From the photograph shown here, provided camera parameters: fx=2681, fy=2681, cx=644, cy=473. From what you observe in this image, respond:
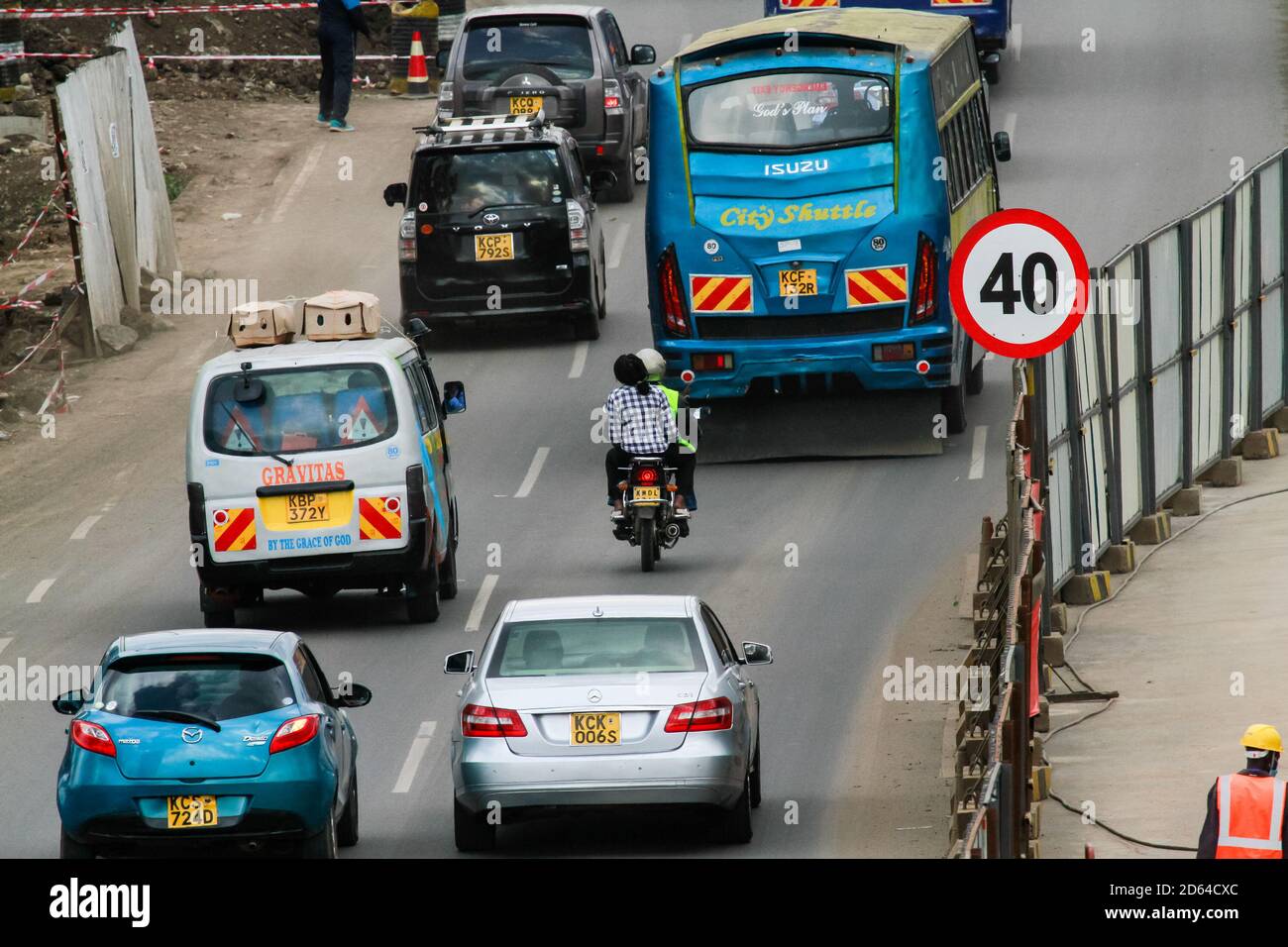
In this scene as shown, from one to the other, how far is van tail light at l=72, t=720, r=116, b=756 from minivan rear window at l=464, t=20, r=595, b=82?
21.7 metres

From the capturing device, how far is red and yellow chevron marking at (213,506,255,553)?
19531mm

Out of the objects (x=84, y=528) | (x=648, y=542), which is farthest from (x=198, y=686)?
(x=84, y=528)

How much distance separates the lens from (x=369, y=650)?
19.4 m

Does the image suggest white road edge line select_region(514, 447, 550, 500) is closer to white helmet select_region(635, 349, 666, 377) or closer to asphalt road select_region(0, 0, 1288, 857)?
asphalt road select_region(0, 0, 1288, 857)

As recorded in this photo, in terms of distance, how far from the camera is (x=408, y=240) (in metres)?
29.1

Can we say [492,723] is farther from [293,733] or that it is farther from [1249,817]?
[1249,817]

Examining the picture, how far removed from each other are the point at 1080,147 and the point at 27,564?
18.7 m

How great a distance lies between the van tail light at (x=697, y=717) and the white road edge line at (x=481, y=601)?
601 cm

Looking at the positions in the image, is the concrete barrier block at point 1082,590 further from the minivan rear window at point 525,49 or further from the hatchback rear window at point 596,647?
the minivan rear window at point 525,49

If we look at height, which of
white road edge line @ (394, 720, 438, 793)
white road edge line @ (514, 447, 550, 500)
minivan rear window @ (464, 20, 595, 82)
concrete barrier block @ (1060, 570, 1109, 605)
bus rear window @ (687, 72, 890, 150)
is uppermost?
bus rear window @ (687, 72, 890, 150)

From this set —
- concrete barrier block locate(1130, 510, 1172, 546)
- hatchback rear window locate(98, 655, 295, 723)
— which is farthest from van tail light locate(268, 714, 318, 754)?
concrete barrier block locate(1130, 510, 1172, 546)

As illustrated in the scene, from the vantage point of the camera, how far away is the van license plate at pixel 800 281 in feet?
80.9

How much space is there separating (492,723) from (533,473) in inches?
453
